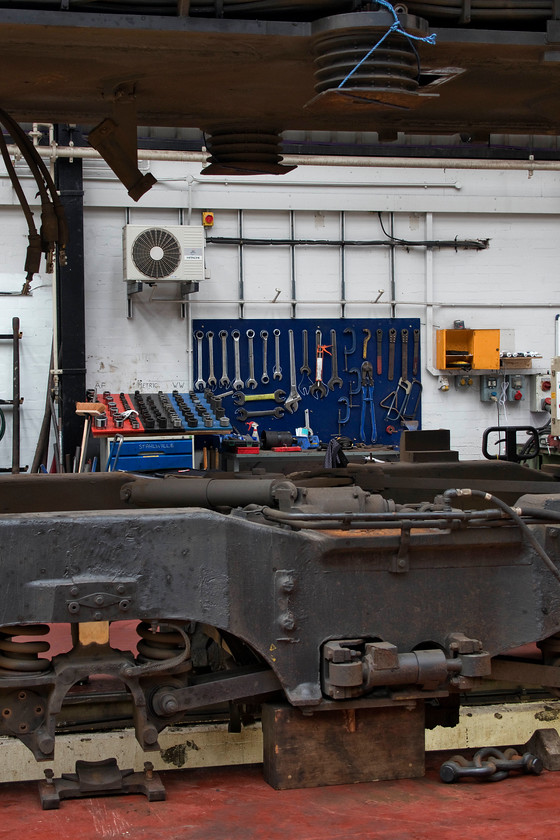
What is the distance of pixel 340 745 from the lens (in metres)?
3.30

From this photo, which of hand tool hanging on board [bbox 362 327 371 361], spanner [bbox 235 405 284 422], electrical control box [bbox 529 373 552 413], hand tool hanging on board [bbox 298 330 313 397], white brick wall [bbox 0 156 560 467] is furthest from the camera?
electrical control box [bbox 529 373 552 413]

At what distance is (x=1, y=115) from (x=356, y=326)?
300 inches

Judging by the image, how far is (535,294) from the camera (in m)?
12.0

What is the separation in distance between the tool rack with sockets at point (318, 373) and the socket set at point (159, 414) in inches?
41.3

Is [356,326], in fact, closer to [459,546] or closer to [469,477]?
[469,477]

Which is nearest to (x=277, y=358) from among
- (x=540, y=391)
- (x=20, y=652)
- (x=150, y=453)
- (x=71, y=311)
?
(x=71, y=311)

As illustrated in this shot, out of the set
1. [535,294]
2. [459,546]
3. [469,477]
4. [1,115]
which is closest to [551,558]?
[459,546]

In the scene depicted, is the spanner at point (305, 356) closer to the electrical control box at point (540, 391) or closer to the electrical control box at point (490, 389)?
the electrical control box at point (490, 389)

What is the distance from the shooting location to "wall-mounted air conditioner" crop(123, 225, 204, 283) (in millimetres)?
10430

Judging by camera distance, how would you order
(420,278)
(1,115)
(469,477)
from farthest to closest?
(420,278)
(469,477)
(1,115)

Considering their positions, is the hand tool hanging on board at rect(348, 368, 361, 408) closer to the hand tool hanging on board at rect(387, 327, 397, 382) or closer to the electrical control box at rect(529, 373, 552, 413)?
the hand tool hanging on board at rect(387, 327, 397, 382)

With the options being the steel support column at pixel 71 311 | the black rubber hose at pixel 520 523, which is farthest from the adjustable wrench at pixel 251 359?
the black rubber hose at pixel 520 523

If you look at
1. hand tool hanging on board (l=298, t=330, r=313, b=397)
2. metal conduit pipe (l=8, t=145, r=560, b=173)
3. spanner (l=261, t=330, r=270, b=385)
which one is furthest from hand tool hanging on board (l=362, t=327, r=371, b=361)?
metal conduit pipe (l=8, t=145, r=560, b=173)

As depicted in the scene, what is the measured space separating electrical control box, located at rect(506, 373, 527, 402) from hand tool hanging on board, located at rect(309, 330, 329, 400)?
2213 mm
